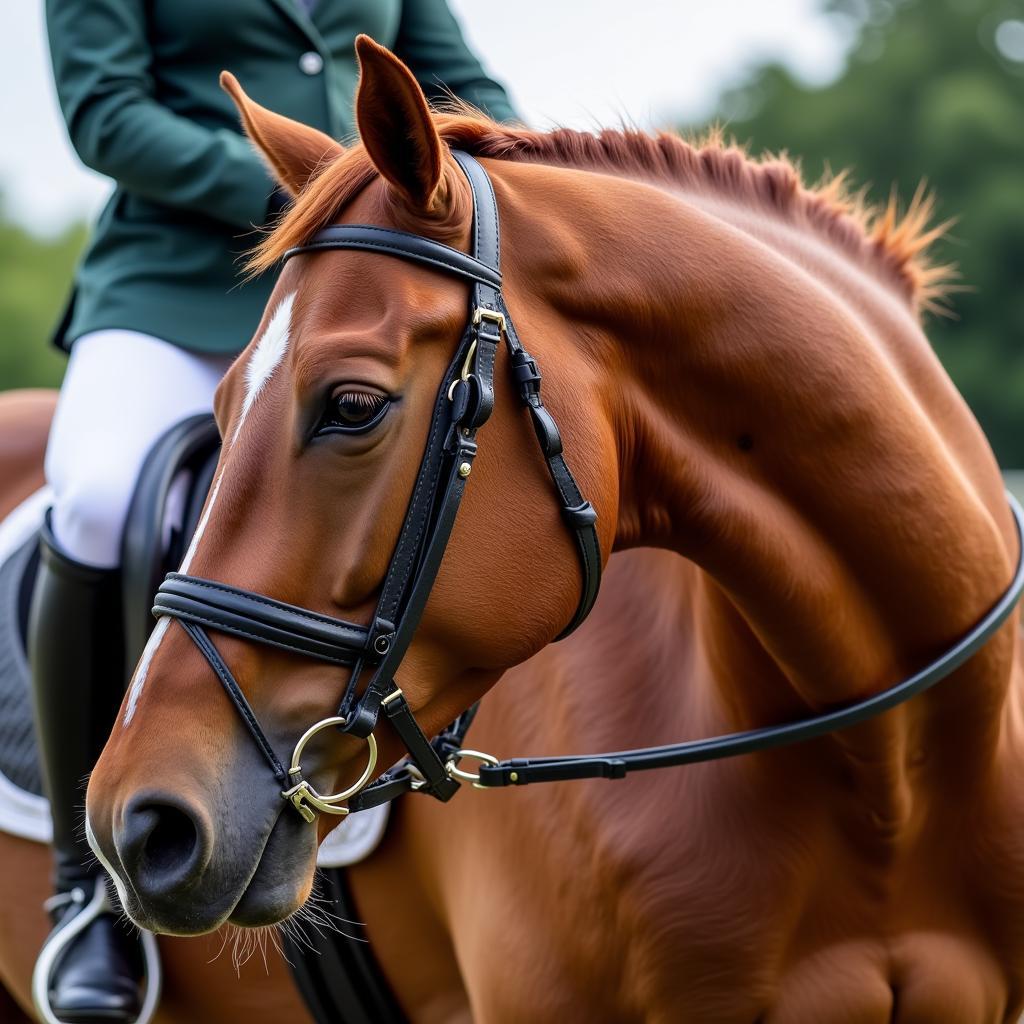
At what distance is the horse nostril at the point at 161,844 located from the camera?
1.86m

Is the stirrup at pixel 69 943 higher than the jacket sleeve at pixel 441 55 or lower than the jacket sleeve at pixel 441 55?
lower

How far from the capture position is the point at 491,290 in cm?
208

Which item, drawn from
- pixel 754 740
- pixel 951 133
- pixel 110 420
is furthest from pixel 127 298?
pixel 951 133

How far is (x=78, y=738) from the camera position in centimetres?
321

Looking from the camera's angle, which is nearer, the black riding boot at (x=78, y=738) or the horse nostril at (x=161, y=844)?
the horse nostril at (x=161, y=844)

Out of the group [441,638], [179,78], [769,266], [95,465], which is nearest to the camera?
[441,638]

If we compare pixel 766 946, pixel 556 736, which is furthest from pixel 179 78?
pixel 766 946

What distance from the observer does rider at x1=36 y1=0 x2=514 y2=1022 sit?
Result: 120 inches

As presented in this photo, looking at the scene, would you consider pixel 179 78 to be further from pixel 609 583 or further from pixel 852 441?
pixel 852 441

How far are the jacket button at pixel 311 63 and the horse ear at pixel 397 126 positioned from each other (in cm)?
140

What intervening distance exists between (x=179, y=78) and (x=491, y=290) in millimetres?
1615

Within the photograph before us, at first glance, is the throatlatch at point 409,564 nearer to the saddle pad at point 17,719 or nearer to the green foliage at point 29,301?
the saddle pad at point 17,719

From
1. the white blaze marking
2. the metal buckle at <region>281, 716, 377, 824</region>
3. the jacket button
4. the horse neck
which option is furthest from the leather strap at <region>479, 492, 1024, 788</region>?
the jacket button

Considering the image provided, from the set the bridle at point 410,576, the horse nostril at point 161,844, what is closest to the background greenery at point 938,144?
the bridle at point 410,576
